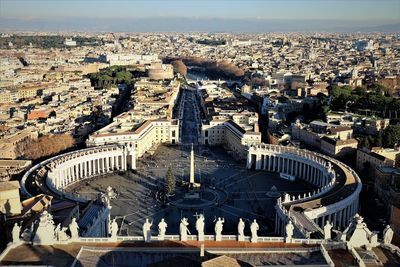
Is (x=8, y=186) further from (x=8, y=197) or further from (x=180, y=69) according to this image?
(x=180, y=69)

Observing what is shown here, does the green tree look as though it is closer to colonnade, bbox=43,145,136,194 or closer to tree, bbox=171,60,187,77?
colonnade, bbox=43,145,136,194

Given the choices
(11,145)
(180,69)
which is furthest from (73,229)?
(180,69)

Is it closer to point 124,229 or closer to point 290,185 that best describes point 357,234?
point 124,229

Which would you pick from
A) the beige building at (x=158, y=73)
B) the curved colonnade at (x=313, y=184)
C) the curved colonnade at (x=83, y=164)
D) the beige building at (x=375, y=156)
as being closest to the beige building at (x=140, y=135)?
the curved colonnade at (x=83, y=164)

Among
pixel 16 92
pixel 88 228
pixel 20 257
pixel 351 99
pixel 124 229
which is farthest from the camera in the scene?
pixel 16 92

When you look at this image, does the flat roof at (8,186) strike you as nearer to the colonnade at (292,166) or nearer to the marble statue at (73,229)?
the marble statue at (73,229)

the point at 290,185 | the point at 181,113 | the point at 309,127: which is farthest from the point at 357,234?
the point at 181,113
